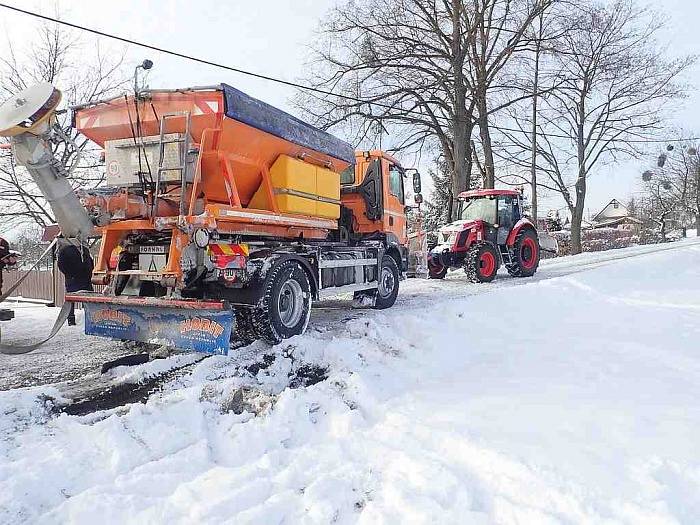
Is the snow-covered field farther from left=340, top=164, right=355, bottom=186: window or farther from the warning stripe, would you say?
left=340, top=164, right=355, bottom=186: window

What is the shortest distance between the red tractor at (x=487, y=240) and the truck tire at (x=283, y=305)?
701 cm

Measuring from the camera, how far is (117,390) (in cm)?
461

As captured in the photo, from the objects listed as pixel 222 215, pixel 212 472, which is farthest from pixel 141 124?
pixel 212 472

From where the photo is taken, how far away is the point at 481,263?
1281cm

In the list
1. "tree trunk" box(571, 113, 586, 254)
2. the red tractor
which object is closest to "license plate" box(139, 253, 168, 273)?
the red tractor

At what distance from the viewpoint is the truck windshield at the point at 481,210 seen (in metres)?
13.6

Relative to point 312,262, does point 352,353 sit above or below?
below

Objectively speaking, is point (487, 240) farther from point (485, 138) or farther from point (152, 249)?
point (485, 138)

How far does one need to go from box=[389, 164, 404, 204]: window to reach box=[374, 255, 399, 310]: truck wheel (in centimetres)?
122

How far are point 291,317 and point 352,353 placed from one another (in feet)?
3.81

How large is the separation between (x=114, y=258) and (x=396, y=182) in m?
5.47

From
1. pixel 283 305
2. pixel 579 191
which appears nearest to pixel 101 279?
pixel 283 305

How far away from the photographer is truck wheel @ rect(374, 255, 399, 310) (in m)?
9.10

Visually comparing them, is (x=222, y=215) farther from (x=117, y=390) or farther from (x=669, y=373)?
(x=669, y=373)
